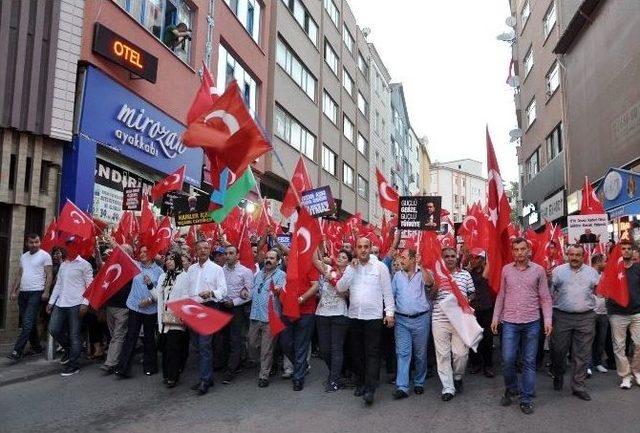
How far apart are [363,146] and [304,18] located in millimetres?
13772

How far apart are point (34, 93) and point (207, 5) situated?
8224 mm

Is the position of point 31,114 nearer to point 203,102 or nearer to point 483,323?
point 203,102

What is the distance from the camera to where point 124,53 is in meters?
13.6

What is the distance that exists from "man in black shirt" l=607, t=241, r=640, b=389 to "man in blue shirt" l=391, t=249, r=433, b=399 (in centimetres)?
240

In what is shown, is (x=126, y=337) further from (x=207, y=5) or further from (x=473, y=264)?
(x=207, y=5)

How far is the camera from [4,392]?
7.02 metres

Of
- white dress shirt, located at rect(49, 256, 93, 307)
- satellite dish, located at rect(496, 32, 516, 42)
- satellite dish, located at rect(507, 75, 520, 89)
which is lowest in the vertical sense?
white dress shirt, located at rect(49, 256, 93, 307)

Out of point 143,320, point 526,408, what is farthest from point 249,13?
point 526,408

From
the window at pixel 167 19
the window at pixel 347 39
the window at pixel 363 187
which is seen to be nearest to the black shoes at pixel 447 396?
the window at pixel 167 19

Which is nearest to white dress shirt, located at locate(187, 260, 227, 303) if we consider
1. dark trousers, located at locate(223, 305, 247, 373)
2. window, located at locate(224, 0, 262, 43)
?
dark trousers, located at locate(223, 305, 247, 373)

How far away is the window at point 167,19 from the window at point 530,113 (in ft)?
63.2

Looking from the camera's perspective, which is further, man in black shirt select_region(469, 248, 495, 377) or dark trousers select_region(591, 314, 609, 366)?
dark trousers select_region(591, 314, 609, 366)

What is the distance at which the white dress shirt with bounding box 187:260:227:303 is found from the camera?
24.1ft

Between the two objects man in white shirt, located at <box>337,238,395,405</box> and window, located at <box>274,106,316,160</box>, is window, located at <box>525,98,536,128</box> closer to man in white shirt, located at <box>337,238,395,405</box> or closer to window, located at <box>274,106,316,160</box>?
window, located at <box>274,106,316,160</box>
